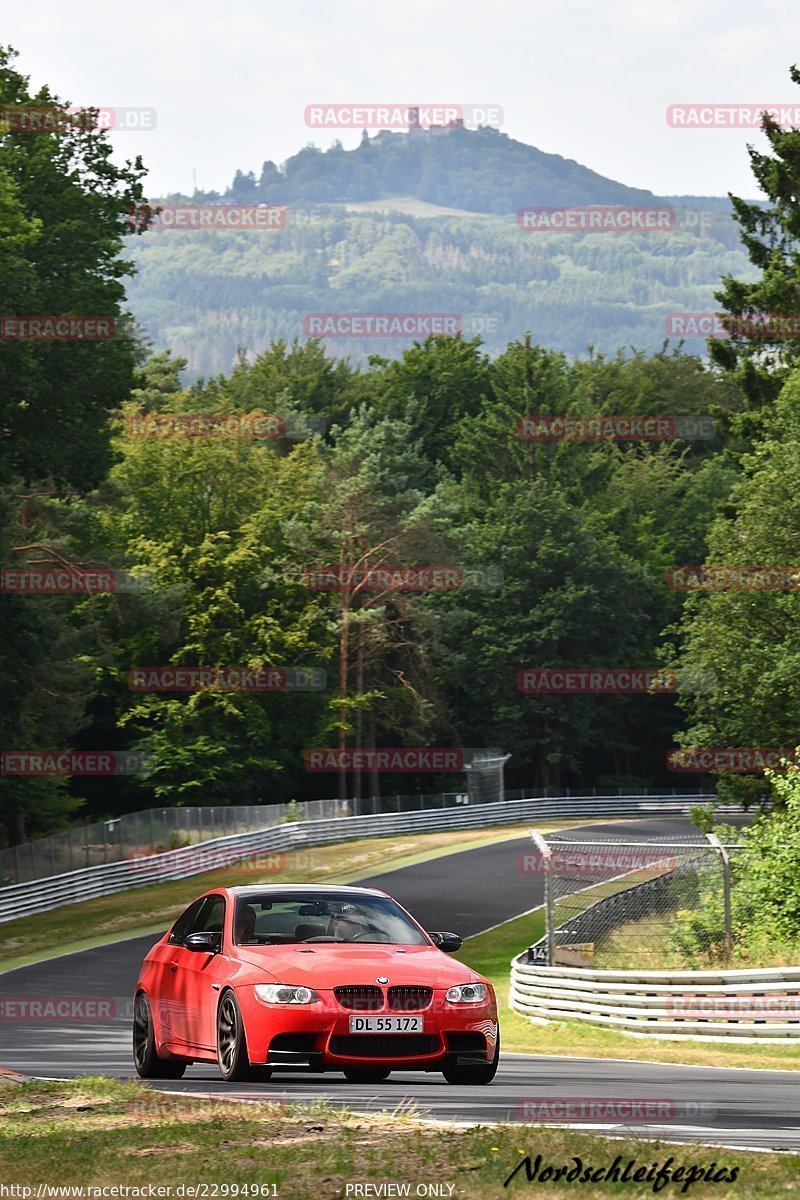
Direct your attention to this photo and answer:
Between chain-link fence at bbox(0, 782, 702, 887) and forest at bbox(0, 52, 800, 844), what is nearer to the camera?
forest at bbox(0, 52, 800, 844)

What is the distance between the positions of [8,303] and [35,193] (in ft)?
19.5

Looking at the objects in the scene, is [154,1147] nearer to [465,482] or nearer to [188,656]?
[188,656]

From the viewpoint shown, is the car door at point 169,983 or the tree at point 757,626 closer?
the car door at point 169,983

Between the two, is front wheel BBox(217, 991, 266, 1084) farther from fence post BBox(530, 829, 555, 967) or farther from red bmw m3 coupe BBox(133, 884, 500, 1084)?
fence post BBox(530, 829, 555, 967)

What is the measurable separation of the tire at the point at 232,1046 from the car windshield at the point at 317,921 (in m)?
0.56

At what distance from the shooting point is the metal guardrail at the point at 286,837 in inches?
1797

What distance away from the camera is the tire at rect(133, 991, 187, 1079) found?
42.1ft

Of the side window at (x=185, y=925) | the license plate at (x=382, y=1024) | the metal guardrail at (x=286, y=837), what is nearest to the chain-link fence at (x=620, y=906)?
the side window at (x=185, y=925)

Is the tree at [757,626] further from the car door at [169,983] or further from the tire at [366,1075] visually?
the tire at [366,1075]

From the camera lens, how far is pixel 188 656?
75625 mm

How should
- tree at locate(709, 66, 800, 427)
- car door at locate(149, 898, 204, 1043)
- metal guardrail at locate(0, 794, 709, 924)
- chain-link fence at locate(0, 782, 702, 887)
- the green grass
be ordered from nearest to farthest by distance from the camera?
the green grass < car door at locate(149, 898, 204, 1043) < chain-link fence at locate(0, 782, 702, 887) < metal guardrail at locate(0, 794, 709, 924) < tree at locate(709, 66, 800, 427)

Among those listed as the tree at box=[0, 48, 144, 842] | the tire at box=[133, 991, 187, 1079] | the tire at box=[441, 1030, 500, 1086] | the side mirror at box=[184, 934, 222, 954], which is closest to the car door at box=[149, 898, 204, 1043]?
the tire at box=[133, 991, 187, 1079]

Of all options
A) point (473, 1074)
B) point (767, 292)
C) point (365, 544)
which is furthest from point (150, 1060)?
point (365, 544)

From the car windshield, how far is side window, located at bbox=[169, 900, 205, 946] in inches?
27.2
